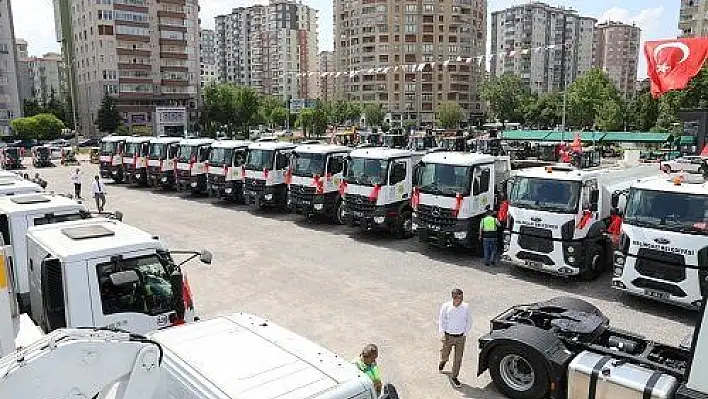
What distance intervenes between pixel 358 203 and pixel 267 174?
5.03 m

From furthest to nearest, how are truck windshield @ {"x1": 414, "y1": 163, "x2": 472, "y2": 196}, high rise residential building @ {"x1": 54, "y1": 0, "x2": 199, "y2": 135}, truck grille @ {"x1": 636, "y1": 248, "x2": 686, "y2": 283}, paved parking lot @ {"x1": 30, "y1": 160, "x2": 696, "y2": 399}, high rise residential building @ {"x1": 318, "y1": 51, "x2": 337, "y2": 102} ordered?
high rise residential building @ {"x1": 318, "y1": 51, "x2": 337, "y2": 102}
high rise residential building @ {"x1": 54, "y1": 0, "x2": 199, "y2": 135}
truck windshield @ {"x1": 414, "y1": 163, "x2": 472, "y2": 196}
truck grille @ {"x1": 636, "y1": 248, "x2": 686, "y2": 283}
paved parking lot @ {"x1": 30, "y1": 160, "x2": 696, "y2": 399}

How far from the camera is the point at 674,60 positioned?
16344mm

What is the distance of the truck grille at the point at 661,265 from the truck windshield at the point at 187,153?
1817cm

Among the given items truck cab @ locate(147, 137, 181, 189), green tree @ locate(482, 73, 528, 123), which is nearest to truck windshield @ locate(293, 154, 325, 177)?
truck cab @ locate(147, 137, 181, 189)

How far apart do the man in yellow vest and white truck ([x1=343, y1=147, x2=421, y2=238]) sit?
105 inches

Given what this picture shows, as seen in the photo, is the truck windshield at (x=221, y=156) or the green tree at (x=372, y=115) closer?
the truck windshield at (x=221, y=156)

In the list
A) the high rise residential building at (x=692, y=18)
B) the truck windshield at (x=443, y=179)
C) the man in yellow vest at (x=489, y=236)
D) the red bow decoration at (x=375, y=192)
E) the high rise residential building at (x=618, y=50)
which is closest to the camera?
the man in yellow vest at (x=489, y=236)

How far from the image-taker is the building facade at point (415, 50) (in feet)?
327

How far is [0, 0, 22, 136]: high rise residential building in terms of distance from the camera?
72.5m

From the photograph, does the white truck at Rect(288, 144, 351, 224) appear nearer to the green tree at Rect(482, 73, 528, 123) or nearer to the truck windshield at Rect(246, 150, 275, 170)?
the truck windshield at Rect(246, 150, 275, 170)

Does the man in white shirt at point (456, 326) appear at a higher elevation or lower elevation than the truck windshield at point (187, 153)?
lower

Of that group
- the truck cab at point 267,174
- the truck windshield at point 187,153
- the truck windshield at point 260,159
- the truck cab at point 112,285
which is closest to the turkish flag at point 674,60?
the truck cab at point 267,174

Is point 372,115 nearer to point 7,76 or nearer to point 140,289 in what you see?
point 7,76

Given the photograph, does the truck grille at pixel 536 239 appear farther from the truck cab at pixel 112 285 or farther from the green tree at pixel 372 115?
the green tree at pixel 372 115
